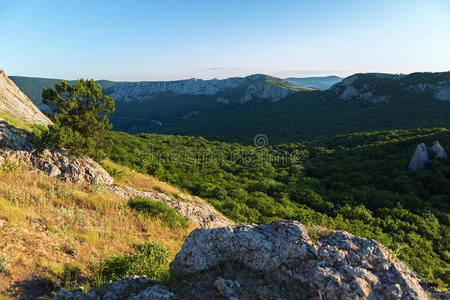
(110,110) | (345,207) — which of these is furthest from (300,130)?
(110,110)

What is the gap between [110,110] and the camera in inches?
500

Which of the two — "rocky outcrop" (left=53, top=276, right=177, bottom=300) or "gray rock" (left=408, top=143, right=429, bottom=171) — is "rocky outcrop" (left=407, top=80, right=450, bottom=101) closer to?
"gray rock" (left=408, top=143, right=429, bottom=171)

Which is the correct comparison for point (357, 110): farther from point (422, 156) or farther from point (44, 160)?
point (44, 160)

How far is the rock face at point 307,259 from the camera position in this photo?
3219 millimetres

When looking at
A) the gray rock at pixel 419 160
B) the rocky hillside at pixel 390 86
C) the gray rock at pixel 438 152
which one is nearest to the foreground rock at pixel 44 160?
the gray rock at pixel 419 160

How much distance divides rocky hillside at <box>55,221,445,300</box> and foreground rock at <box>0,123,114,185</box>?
7471 mm

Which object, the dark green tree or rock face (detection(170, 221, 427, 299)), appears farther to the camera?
the dark green tree

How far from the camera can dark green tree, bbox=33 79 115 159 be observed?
1035 centimetres

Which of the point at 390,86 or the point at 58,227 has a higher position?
the point at 390,86

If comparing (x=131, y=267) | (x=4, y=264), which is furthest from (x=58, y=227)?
(x=131, y=267)

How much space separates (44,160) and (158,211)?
598 cm

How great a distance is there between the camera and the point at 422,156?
2388 centimetres

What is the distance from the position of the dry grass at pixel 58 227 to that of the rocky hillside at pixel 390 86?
113 metres

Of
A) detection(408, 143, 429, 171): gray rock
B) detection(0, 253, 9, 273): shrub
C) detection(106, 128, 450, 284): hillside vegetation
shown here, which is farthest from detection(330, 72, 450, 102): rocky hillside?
detection(0, 253, 9, 273): shrub
